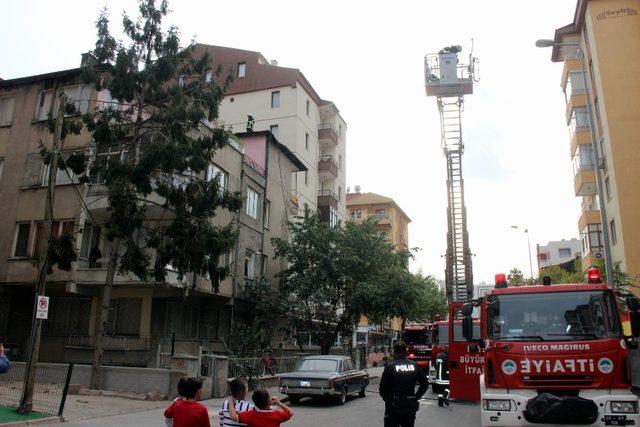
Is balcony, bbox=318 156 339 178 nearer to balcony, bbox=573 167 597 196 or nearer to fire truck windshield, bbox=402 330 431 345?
fire truck windshield, bbox=402 330 431 345

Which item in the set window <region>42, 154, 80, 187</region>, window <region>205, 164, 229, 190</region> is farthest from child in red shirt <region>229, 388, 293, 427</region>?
window <region>42, 154, 80, 187</region>

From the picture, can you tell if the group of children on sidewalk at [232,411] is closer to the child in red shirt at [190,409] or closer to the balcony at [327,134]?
the child in red shirt at [190,409]

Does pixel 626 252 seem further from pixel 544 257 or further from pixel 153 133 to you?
pixel 544 257

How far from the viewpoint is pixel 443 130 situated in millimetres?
23000

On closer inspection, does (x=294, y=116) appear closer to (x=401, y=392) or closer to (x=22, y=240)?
(x=22, y=240)

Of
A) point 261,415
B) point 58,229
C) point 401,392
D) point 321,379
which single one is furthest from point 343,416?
point 58,229

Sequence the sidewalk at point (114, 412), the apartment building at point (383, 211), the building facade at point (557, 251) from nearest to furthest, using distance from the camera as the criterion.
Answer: the sidewalk at point (114, 412)
the apartment building at point (383, 211)
the building facade at point (557, 251)

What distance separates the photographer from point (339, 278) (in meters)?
28.5

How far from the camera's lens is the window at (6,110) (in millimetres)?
24625

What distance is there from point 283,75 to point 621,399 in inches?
1390

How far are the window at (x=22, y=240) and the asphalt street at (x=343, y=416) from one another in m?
11.0

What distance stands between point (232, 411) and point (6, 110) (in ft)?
79.1

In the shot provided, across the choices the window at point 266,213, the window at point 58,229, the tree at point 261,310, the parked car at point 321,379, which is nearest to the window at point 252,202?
the window at point 266,213

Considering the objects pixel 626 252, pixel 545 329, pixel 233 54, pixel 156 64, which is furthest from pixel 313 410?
pixel 233 54
